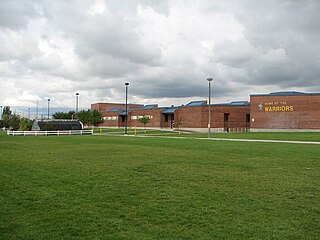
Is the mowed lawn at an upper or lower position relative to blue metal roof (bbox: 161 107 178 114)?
lower

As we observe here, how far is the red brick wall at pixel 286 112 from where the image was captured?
53281 mm

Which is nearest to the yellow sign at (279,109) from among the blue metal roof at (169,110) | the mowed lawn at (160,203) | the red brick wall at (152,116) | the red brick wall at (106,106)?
the blue metal roof at (169,110)

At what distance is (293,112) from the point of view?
55.7 m

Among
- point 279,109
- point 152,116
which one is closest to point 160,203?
point 279,109

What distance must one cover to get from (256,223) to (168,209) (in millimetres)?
1763

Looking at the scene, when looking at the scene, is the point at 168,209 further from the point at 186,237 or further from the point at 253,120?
the point at 253,120

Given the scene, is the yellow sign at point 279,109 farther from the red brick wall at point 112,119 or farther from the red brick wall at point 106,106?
the red brick wall at point 106,106

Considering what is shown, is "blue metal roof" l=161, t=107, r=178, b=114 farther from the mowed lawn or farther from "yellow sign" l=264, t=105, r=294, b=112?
the mowed lawn

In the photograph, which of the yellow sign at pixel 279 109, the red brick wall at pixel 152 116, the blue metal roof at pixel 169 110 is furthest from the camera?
the red brick wall at pixel 152 116

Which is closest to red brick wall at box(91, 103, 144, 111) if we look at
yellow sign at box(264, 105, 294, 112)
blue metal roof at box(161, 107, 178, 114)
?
blue metal roof at box(161, 107, 178, 114)

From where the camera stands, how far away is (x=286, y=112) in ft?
186

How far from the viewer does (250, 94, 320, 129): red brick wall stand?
53.3 m

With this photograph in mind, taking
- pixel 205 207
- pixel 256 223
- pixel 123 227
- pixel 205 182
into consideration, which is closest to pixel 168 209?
pixel 205 207

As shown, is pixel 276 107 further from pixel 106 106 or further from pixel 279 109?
pixel 106 106
